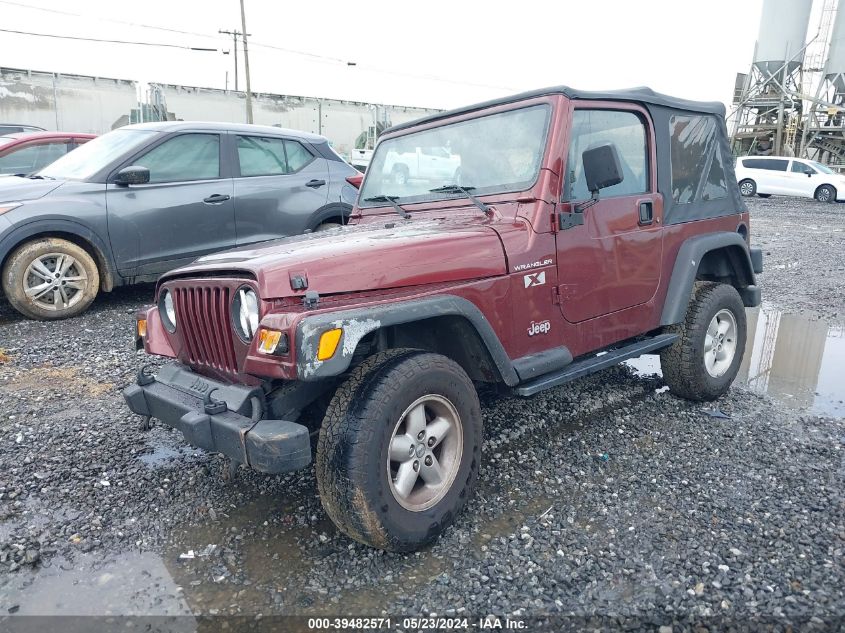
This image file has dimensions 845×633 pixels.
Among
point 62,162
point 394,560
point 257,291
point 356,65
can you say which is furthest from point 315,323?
point 356,65

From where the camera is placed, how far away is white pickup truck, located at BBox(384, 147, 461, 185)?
3.66 meters

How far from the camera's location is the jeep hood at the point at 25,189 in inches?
224

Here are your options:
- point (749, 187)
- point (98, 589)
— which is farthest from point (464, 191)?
point (749, 187)

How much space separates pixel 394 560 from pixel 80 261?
15.4ft

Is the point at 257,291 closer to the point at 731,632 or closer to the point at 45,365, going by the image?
the point at 731,632

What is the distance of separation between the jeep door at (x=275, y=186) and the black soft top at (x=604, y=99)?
2850mm

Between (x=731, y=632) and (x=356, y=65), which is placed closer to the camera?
(x=731, y=632)

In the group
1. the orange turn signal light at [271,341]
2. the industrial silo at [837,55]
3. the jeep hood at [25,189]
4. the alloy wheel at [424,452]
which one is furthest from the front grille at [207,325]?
the industrial silo at [837,55]

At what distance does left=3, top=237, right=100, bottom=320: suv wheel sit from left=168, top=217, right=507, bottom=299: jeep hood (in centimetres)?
341

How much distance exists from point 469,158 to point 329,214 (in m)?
3.86

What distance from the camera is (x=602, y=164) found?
316 centimetres

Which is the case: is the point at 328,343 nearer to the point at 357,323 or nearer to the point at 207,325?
the point at 357,323

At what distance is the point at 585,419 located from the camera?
412 cm

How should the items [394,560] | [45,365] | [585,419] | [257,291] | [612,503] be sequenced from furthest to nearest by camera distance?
[45,365]
[585,419]
[612,503]
[394,560]
[257,291]
